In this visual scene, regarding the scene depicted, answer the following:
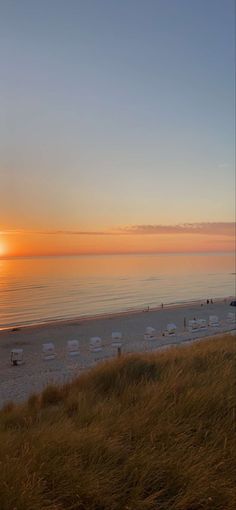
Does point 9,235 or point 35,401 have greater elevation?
point 9,235

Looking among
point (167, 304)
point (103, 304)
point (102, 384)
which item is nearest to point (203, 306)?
point (167, 304)

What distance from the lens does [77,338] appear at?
73.7 ft

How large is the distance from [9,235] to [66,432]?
93.8 meters

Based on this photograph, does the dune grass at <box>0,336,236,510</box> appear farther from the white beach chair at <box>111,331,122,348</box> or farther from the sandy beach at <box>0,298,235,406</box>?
the white beach chair at <box>111,331,122,348</box>

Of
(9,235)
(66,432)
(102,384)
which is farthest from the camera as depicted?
(9,235)

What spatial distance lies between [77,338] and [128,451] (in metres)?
19.1

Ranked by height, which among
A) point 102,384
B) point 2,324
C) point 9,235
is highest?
point 9,235

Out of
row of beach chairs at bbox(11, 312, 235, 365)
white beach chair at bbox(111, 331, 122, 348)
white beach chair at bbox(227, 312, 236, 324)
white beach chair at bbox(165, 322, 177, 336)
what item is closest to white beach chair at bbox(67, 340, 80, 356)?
row of beach chairs at bbox(11, 312, 235, 365)

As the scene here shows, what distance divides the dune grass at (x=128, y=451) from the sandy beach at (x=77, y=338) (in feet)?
15.4

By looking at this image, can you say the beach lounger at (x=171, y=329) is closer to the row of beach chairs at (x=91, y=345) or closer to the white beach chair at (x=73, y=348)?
the row of beach chairs at (x=91, y=345)

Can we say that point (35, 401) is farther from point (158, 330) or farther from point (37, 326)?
point (37, 326)

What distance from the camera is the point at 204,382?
18.3 feet

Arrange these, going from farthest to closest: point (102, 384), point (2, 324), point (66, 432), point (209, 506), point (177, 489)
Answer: point (2, 324) → point (102, 384) → point (66, 432) → point (177, 489) → point (209, 506)

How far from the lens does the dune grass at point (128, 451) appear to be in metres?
2.97
